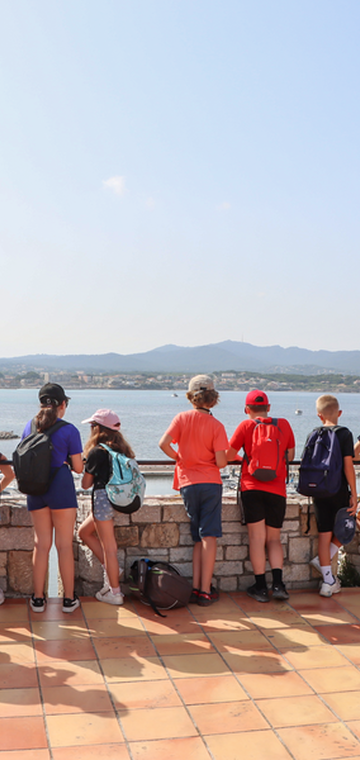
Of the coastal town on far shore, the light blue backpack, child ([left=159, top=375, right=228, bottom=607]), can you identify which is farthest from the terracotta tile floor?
the coastal town on far shore

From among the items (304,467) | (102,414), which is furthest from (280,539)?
(102,414)

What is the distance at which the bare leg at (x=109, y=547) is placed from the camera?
177 inches

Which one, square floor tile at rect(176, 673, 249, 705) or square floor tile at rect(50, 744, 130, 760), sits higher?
square floor tile at rect(50, 744, 130, 760)

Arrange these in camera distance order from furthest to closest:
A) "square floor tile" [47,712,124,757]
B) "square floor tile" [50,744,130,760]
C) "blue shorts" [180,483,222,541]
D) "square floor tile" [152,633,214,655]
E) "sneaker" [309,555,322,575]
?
"sneaker" [309,555,322,575]
"blue shorts" [180,483,222,541]
"square floor tile" [152,633,214,655]
"square floor tile" [47,712,124,757]
"square floor tile" [50,744,130,760]

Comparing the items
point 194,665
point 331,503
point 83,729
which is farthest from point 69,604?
point 331,503

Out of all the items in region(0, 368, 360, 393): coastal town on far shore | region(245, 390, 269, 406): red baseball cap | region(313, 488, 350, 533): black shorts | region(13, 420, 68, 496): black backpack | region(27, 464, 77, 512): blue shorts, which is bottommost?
region(0, 368, 360, 393): coastal town on far shore

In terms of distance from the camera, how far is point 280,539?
496cm

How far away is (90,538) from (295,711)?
2020 millimetres

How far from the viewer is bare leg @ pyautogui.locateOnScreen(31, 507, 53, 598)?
4297mm

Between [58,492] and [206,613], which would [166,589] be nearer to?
[206,613]

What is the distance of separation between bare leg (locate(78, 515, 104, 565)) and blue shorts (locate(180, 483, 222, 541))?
28.0 inches

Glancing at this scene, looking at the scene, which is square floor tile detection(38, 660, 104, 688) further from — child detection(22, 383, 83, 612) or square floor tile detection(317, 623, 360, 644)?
square floor tile detection(317, 623, 360, 644)

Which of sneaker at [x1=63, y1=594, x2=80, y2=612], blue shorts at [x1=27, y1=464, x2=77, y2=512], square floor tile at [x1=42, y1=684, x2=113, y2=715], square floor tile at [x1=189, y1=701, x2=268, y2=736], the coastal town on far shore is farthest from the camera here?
the coastal town on far shore

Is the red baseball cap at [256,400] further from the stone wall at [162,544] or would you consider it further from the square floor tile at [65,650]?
the square floor tile at [65,650]
